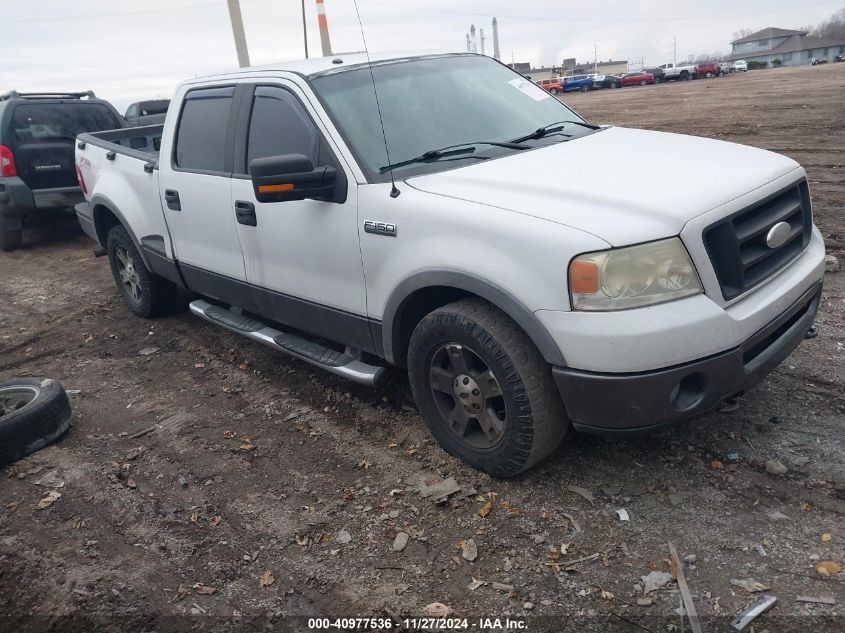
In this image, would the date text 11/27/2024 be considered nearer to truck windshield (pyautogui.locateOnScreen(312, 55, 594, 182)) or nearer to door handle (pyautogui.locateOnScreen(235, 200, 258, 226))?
truck windshield (pyautogui.locateOnScreen(312, 55, 594, 182))

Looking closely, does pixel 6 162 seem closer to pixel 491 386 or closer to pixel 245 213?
pixel 245 213

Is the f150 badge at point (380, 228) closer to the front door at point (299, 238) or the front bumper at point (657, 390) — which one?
the front door at point (299, 238)

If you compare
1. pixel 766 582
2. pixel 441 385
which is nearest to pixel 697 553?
pixel 766 582

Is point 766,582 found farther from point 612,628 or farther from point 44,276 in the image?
A: point 44,276

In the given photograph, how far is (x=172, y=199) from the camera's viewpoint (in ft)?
16.4

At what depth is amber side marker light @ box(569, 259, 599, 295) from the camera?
272cm

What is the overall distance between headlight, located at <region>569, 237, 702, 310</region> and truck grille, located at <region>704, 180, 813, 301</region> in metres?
0.19

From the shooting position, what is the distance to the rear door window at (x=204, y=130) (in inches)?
179

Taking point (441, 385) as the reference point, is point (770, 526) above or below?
below

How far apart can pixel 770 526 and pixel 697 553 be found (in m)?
0.36

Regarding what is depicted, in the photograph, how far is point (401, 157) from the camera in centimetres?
366

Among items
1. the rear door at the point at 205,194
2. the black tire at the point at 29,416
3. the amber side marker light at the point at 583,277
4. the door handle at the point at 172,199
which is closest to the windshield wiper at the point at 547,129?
the amber side marker light at the point at 583,277

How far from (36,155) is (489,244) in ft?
27.6

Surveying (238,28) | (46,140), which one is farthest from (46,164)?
(238,28)
